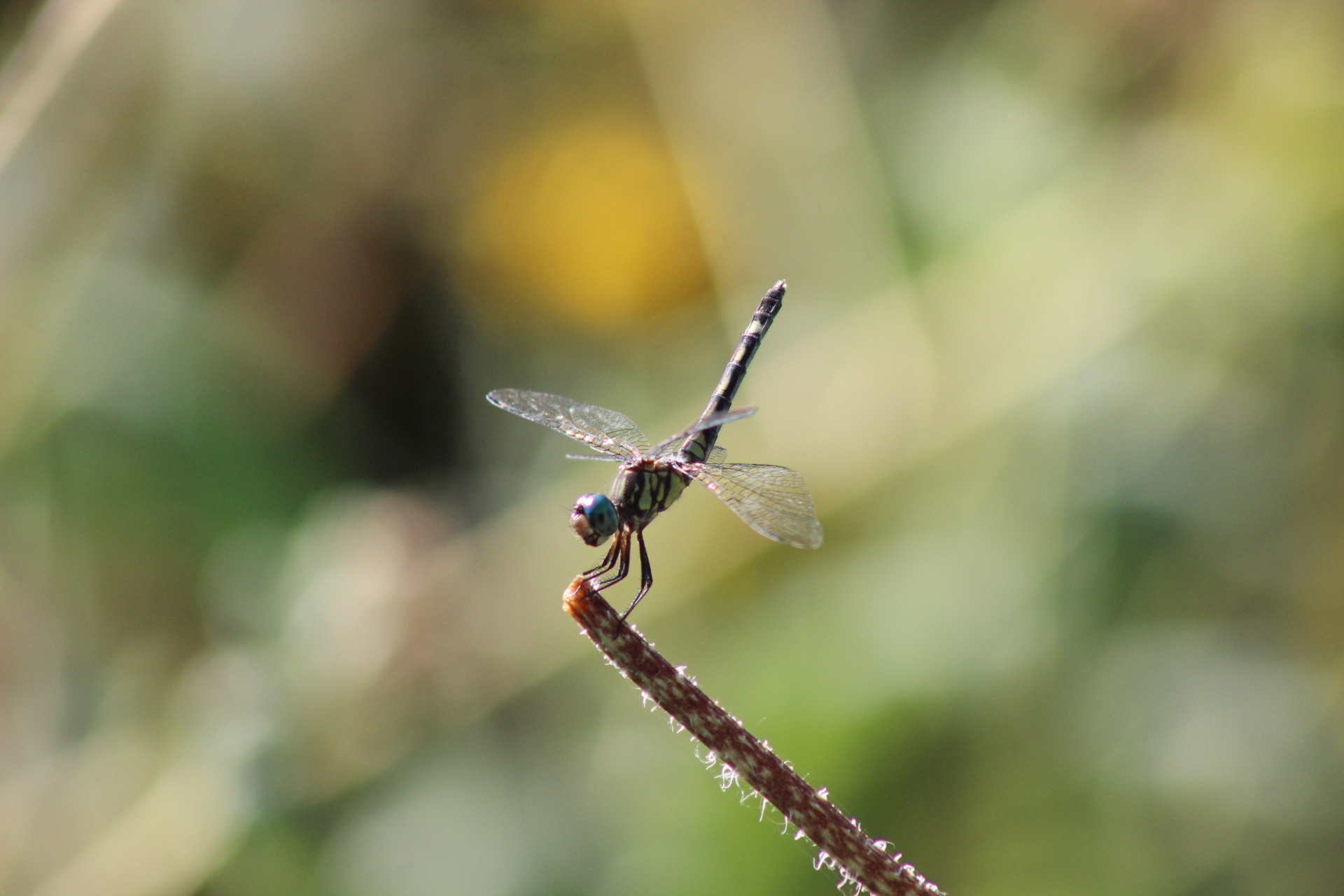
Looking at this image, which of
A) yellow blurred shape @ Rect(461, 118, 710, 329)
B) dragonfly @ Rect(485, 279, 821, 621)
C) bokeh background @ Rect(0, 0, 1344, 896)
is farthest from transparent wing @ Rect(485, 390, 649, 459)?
yellow blurred shape @ Rect(461, 118, 710, 329)

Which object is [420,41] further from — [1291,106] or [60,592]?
[1291,106]

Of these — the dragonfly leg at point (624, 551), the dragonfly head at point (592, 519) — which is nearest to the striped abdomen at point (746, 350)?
the dragonfly leg at point (624, 551)

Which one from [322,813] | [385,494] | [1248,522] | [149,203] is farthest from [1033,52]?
[322,813]

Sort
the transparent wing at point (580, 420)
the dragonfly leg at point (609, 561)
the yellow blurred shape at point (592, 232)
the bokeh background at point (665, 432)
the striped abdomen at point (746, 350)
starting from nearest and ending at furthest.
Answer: the dragonfly leg at point (609, 561)
the transparent wing at point (580, 420)
the striped abdomen at point (746, 350)
the bokeh background at point (665, 432)
the yellow blurred shape at point (592, 232)

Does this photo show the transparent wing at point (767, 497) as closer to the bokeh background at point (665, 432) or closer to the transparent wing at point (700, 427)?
the transparent wing at point (700, 427)

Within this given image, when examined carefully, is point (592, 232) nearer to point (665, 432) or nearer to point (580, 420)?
point (665, 432)

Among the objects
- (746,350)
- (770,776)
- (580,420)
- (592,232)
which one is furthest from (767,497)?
(592,232)

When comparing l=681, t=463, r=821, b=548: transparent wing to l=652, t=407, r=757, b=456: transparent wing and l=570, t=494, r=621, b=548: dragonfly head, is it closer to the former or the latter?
l=652, t=407, r=757, b=456: transparent wing
